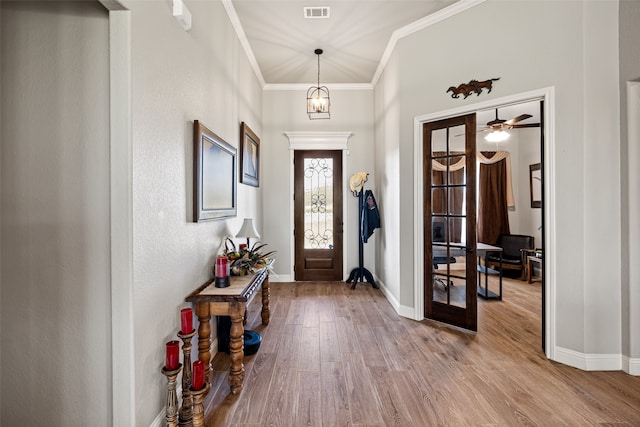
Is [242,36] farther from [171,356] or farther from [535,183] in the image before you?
[535,183]

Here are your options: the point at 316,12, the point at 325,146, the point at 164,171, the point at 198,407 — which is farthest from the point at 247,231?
the point at 325,146

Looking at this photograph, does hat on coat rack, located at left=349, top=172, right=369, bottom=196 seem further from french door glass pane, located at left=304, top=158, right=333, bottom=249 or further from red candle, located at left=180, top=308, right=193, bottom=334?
red candle, located at left=180, top=308, right=193, bottom=334

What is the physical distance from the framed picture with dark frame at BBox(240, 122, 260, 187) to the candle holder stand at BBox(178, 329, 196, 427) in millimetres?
2115

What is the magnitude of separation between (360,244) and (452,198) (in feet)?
6.27

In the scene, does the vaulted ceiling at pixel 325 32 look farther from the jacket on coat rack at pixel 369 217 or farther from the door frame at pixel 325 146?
the jacket on coat rack at pixel 369 217

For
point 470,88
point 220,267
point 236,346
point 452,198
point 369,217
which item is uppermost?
point 470,88

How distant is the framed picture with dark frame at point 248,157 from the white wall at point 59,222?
2050 millimetres

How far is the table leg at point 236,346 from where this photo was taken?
6.58 ft

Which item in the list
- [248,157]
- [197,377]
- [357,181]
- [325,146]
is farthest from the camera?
[325,146]

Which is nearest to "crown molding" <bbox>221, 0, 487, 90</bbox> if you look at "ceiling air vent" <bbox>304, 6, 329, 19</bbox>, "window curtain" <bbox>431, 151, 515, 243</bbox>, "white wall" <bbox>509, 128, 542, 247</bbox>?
Answer: "ceiling air vent" <bbox>304, 6, 329, 19</bbox>

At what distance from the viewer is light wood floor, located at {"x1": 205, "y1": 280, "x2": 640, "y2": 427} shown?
182 cm

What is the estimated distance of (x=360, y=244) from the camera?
472 centimetres

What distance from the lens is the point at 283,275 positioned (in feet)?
16.2

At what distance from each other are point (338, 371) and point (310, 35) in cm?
361
